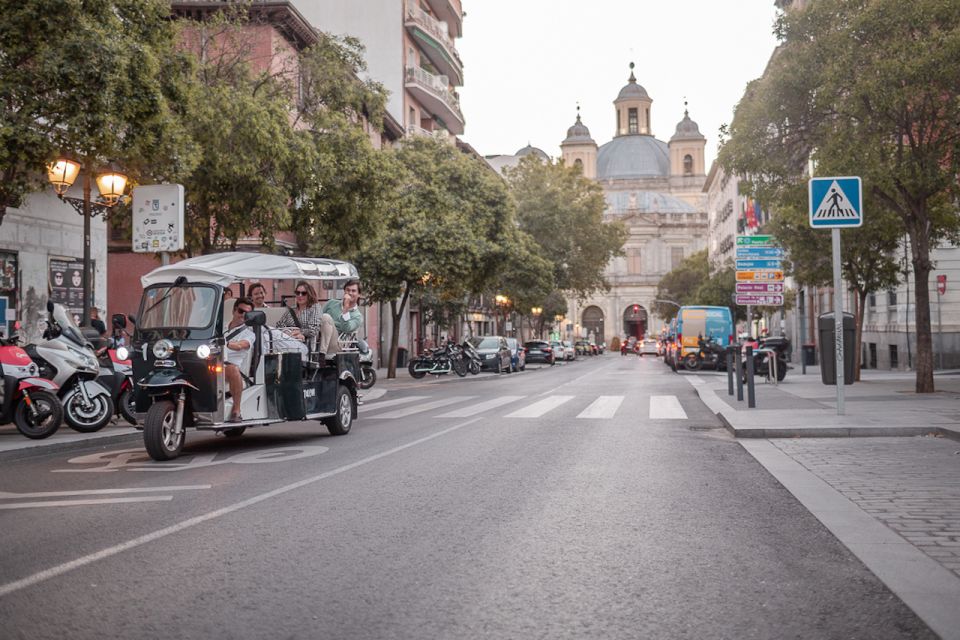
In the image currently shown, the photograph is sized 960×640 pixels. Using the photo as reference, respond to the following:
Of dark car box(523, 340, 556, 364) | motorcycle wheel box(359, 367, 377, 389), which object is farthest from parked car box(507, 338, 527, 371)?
motorcycle wheel box(359, 367, 377, 389)

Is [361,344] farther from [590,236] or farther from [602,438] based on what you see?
[590,236]

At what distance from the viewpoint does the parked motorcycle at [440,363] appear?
34.6m

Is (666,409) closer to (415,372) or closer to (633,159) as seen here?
(415,372)

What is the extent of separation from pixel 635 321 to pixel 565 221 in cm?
7158

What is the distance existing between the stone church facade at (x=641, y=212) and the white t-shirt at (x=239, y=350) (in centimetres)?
10956

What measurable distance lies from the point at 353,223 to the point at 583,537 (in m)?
17.1

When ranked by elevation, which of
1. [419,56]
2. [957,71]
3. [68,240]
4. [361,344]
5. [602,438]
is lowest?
[602,438]

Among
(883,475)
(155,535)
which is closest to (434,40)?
(883,475)

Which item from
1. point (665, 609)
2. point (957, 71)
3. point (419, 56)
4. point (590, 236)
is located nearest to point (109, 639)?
point (665, 609)

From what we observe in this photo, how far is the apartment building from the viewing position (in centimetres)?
4288

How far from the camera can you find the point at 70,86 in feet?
38.5

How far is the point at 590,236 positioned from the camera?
203ft

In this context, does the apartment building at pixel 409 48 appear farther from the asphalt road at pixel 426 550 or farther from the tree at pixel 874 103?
the asphalt road at pixel 426 550

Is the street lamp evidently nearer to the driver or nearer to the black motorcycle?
the driver
